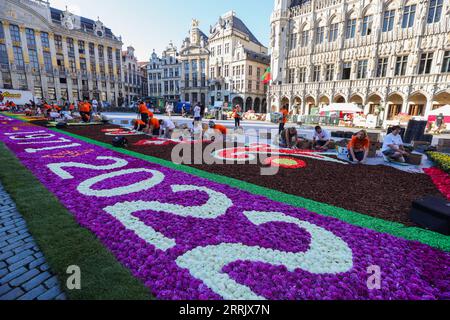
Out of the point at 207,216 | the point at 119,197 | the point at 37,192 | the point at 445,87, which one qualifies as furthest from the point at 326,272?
the point at 445,87

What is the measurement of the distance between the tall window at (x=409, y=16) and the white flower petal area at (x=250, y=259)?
38530mm

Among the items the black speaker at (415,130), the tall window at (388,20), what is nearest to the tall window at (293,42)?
the tall window at (388,20)

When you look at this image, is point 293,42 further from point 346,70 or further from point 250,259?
point 250,259

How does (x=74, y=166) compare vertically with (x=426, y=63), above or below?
below

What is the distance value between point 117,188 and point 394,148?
30.2 ft

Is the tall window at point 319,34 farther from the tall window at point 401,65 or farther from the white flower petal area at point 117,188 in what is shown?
the white flower petal area at point 117,188

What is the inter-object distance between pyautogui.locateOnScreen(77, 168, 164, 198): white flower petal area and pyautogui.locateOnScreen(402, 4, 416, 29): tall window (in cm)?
3844

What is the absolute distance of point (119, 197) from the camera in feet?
14.6

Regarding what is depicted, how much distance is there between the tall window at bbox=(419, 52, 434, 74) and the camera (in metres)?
27.8

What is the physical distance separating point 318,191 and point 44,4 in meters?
71.1

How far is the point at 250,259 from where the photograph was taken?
274 centimetres

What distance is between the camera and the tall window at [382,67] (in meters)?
31.1

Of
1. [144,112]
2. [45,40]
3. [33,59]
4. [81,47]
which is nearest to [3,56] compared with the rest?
[33,59]

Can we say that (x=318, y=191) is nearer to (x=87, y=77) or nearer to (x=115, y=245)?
(x=115, y=245)
